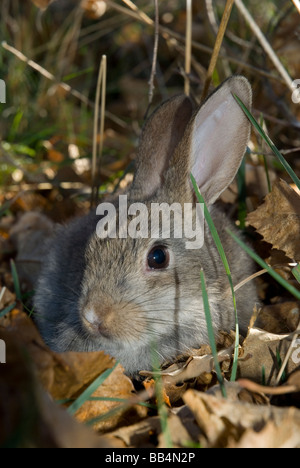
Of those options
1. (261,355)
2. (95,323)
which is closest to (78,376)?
(95,323)

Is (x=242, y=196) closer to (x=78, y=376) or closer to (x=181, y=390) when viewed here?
(x=181, y=390)

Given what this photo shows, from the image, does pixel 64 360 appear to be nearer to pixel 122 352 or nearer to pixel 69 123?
pixel 122 352

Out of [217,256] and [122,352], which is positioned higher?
[217,256]

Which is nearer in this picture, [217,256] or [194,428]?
[194,428]

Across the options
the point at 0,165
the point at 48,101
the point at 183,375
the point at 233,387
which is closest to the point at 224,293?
the point at 183,375

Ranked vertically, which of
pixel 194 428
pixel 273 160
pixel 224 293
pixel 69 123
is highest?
pixel 69 123

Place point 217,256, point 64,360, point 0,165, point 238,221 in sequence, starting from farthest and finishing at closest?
point 0,165
point 238,221
point 217,256
point 64,360

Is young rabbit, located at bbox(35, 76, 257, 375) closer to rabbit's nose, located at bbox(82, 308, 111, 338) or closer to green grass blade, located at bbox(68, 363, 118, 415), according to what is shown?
rabbit's nose, located at bbox(82, 308, 111, 338)

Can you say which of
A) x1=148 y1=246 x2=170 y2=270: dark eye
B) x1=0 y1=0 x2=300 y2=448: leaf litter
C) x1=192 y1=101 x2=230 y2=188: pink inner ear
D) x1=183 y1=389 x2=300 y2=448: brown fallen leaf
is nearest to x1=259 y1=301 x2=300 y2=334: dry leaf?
x1=0 y1=0 x2=300 y2=448: leaf litter
